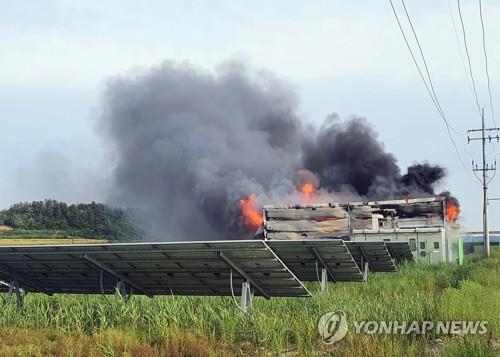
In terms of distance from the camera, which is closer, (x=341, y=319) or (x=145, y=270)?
(x=341, y=319)

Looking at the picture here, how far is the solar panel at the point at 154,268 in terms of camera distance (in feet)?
42.2

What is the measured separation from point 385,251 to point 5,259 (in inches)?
686

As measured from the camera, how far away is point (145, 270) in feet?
47.5

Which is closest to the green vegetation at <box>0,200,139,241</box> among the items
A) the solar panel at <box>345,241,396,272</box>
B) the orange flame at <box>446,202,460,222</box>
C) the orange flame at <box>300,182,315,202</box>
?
the orange flame at <box>300,182,315,202</box>

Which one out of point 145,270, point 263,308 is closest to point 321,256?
point 263,308

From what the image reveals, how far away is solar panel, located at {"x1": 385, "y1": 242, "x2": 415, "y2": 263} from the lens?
1325 inches

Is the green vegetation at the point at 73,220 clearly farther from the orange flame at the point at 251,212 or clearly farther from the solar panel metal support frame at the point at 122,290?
the solar panel metal support frame at the point at 122,290

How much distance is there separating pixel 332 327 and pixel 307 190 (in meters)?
51.9

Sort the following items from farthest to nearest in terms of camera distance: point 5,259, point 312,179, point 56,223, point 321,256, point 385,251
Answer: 1. point 56,223
2. point 312,179
3. point 385,251
4. point 321,256
5. point 5,259

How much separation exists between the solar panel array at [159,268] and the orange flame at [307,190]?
1741 inches

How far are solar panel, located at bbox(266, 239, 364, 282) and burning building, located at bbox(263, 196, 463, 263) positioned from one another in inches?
925

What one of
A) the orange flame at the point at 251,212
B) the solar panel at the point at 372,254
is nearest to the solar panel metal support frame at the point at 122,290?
the solar panel at the point at 372,254

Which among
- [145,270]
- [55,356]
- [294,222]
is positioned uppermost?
[294,222]

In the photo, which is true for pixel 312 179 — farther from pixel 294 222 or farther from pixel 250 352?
pixel 250 352
